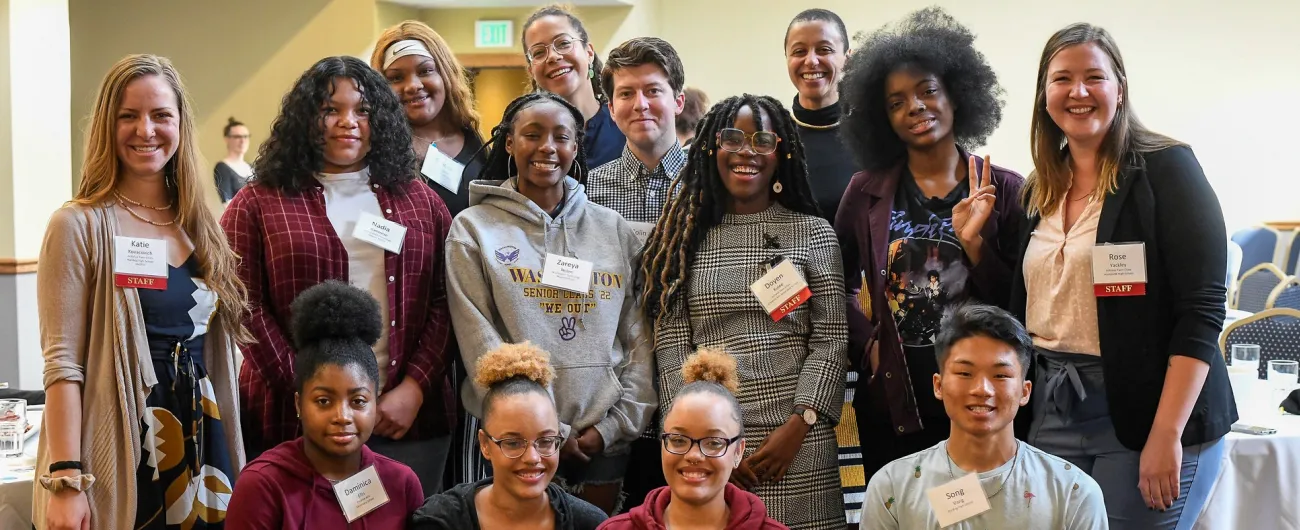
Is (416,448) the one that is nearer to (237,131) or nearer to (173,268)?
(173,268)

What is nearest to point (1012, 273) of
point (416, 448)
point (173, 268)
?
point (416, 448)

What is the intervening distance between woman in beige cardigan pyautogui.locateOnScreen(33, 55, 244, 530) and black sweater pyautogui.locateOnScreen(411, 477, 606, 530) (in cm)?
59

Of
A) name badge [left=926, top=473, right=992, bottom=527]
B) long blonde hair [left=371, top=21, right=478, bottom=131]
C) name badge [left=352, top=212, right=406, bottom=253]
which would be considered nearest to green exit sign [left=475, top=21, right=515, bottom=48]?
long blonde hair [left=371, top=21, right=478, bottom=131]

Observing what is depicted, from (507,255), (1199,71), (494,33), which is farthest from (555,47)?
(1199,71)

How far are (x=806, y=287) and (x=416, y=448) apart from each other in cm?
109

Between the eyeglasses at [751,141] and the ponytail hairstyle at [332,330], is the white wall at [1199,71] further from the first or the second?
the ponytail hairstyle at [332,330]

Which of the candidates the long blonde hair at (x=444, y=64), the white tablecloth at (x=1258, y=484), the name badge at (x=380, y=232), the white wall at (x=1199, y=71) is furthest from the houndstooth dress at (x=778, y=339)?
the white wall at (x=1199, y=71)

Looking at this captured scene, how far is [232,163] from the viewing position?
8969 millimetres

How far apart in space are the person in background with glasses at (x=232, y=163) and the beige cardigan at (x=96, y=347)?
6.86m

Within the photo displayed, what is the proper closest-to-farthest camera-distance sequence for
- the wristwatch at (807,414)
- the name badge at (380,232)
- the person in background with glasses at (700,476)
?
the person in background with glasses at (700,476)
the wristwatch at (807,414)
the name badge at (380,232)

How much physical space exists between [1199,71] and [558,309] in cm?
842

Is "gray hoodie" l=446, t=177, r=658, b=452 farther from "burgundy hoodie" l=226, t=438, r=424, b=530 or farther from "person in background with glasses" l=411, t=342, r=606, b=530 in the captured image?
"burgundy hoodie" l=226, t=438, r=424, b=530

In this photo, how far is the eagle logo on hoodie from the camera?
2.74 meters

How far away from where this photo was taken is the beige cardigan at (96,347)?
238 cm
